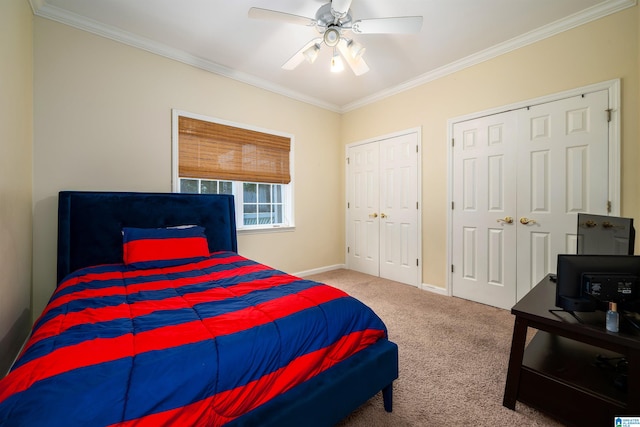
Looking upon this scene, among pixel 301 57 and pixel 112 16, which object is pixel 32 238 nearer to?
pixel 112 16

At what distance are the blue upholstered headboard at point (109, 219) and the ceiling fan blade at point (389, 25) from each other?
88.3 inches

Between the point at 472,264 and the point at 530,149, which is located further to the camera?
the point at 472,264

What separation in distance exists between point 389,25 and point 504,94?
1678 mm

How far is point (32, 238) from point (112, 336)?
208 centimetres

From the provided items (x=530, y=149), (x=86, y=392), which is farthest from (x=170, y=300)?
(x=530, y=149)

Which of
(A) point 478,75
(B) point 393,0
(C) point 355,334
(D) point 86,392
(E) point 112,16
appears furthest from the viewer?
(A) point 478,75

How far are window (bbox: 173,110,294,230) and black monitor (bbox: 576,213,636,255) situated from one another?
309 centimetres

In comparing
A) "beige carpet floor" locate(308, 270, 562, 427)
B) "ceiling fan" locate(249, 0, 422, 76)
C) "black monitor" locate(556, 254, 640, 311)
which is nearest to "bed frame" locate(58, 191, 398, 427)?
"beige carpet floor" locate(308, 270, 562, 427)

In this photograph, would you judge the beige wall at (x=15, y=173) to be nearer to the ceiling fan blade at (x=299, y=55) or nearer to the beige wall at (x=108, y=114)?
the beige wall at (x=108, y=114)

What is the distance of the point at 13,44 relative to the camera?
175 centimetres

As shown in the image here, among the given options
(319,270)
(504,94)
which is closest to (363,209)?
(319,270)

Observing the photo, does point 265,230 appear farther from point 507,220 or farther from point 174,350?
point 507,220

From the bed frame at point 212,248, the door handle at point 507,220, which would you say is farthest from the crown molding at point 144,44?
the door handle at point 507,220

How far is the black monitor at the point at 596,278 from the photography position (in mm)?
1232
